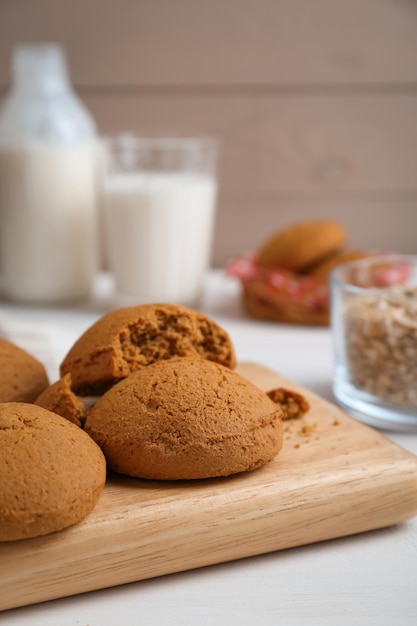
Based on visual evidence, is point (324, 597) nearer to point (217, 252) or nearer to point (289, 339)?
point (289, 339)

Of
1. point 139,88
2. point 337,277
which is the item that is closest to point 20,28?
point 139,88

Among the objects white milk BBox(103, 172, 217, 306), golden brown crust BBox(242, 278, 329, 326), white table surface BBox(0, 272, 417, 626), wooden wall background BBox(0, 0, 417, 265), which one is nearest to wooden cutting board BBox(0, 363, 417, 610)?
white table surface BBox(0, 272, 417, 626)

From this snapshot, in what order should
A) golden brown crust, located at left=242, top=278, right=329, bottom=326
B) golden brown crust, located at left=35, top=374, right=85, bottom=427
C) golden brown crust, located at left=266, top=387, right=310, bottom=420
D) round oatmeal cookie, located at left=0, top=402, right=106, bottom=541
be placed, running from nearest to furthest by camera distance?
round oatmeal cookie, located at left=0, top=402, right=106, bottom=541
golden brown crust, located at left=35, top=374, right=85, bottom=427
golden brown crust, located at left=266, top=387, right=310, bottom=420
golden brown crust, located at left=242, top=278, right=329, bottom=326

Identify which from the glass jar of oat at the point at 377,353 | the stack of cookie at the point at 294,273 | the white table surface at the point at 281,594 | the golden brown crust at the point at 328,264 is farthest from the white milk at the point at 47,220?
the white table surface at the point at 281,594

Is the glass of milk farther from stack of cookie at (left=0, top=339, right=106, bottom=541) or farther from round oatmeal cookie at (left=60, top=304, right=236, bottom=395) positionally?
stack of cookie at (left=0, top=339, right=106, bottom=541)

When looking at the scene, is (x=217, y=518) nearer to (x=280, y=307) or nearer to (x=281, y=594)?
(x=281, y=594)

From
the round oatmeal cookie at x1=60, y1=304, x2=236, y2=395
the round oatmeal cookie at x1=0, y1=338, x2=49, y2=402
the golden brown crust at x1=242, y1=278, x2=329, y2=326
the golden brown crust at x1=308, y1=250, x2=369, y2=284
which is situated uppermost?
the round oatmeal cookie at x1=60, y1=304, x2=236, y2=395

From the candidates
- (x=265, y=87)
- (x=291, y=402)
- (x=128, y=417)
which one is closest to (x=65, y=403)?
(x=128, y=417)

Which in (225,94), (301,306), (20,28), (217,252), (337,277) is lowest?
(217,252)
